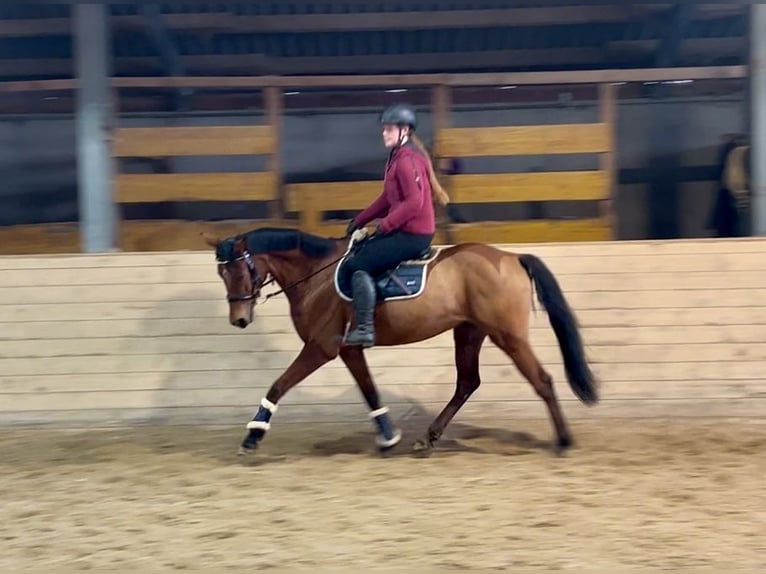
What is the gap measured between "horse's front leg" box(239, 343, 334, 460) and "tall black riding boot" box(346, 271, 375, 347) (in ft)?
0.87

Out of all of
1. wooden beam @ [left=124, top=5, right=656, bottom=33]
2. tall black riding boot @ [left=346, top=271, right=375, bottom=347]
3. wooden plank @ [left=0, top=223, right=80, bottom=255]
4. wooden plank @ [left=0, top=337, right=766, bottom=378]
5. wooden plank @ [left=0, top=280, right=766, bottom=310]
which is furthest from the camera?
wooden beam @ [left=124, top=5, right=656, bottom=33]

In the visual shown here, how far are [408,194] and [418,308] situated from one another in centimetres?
75

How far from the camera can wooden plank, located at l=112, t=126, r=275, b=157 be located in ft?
29.5

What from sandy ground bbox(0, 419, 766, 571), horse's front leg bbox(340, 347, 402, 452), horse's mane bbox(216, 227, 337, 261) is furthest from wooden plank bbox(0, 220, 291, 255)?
horse's front leg bbox(340, 347, 402, 452)

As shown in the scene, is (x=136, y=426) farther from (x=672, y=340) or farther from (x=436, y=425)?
(x=672, y=340)

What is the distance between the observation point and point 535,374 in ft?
19.9

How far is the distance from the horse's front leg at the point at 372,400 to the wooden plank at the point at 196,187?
3.25m

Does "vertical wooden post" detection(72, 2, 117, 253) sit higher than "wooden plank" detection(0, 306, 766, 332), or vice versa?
"vertical wooden post" detection(72, 2, 117, 253)

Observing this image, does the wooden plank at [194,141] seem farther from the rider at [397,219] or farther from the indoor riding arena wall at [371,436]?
the rider at [397,219]

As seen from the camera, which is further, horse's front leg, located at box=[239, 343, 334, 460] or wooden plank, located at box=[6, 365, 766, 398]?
wooden plank, located at box=[6, 365, 766, 398]

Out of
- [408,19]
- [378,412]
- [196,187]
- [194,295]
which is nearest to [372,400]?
[378,412]

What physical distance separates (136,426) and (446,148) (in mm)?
3861

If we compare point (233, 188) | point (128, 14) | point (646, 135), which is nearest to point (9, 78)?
point (128, 14)

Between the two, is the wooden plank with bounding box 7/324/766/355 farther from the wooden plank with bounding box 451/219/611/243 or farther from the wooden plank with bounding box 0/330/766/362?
the wooden plank with bounding box 451/219/611/243
